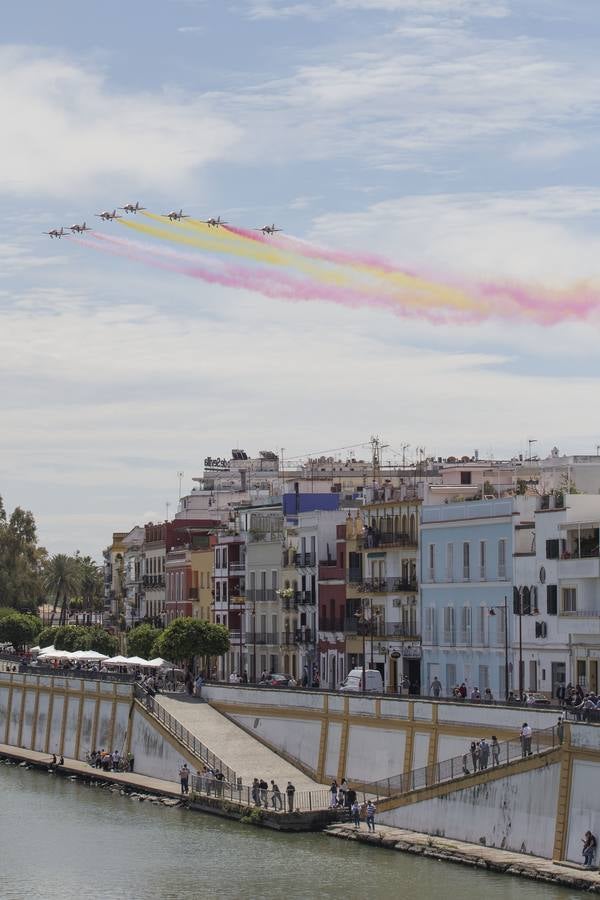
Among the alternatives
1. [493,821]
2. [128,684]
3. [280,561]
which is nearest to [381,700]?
[493,821]

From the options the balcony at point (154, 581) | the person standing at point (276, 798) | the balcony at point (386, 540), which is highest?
the balcony at point (154, 581)

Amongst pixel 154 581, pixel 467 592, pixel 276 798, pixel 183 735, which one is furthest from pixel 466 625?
pixel 154 581

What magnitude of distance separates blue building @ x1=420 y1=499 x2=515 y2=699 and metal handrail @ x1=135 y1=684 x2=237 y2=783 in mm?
14130

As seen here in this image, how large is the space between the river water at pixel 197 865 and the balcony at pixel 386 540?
25.6m

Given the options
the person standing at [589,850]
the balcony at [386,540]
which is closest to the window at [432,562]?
the balcony at [386,540]

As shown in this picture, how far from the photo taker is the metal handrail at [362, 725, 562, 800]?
69812mm

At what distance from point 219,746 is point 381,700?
12735 mm

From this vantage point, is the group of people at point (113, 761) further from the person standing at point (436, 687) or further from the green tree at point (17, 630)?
the green tree at point (17, 630)

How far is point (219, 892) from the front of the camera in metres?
69.4

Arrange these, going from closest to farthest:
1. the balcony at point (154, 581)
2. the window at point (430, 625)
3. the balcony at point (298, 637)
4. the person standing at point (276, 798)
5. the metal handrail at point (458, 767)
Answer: the metal handrail at point (458, 767)
the person standing at point (276, 798)
the window at point (430, 625)
the balcony at point (298, 637)
the balcony at point (154, 581)

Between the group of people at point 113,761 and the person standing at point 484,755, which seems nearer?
the person standing at point 484,755

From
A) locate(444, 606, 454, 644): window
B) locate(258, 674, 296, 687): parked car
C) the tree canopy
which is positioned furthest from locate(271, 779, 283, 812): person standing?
the tree canopy

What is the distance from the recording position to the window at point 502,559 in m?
98.2

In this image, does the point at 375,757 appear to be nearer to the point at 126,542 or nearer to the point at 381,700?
the point at 381,700
